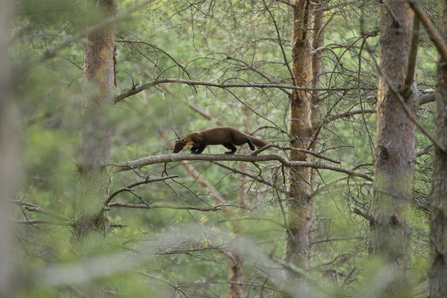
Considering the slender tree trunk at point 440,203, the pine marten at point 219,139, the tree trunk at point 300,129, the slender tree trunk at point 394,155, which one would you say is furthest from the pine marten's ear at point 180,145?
the slender tree trunk at point 440,203

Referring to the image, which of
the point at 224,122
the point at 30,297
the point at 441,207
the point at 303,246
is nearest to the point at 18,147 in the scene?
the point at 30,297

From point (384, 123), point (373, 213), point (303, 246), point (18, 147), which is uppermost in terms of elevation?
point (384, 123)

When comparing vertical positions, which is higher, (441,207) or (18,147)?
(18,147)

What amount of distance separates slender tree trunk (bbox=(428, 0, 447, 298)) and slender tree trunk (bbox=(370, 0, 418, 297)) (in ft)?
2.07

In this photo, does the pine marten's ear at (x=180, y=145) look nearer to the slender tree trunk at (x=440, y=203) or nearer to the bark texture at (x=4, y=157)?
the slender tree trunk at (x=440, y=203)

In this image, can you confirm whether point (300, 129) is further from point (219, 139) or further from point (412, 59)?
point (412, 59)

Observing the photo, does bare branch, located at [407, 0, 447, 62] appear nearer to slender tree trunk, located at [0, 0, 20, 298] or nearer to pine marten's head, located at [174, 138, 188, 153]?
slender tree trunk, located at [0, 0, 20, 298]

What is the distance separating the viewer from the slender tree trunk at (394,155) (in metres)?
3.74

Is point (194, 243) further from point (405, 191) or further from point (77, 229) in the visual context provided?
point (405, 191)

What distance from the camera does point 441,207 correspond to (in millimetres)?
2975

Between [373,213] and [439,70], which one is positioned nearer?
[439,70]

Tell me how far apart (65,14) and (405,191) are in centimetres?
344

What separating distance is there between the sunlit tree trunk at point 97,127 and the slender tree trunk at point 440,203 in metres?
3.40

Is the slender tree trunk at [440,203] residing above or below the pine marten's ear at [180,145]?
below
